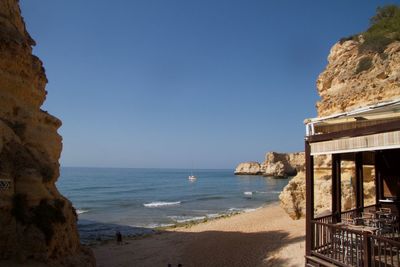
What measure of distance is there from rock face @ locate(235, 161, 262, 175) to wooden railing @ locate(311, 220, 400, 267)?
142008 millimetres

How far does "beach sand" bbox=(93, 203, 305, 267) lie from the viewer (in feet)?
51.0

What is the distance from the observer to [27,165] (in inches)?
418

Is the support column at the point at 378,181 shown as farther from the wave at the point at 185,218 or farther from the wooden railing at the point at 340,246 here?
the wave at the point at 185,218

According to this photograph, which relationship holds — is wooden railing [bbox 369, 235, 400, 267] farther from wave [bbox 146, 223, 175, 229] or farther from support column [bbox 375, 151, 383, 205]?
wave [bbox 146, 223, 175, 229]

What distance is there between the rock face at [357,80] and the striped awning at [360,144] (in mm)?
10191

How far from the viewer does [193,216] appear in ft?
128

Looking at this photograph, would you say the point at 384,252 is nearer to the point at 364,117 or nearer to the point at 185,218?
the point at 364,117

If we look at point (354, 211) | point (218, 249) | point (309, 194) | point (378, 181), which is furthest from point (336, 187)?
point (218, 249)

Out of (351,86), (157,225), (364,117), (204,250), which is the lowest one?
(157,225)

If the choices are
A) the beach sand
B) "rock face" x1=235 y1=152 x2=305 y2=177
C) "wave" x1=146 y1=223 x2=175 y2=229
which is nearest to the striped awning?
the beach sand

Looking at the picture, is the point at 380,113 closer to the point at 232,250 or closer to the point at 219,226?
the point at 232,250

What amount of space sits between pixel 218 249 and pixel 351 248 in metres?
11.8

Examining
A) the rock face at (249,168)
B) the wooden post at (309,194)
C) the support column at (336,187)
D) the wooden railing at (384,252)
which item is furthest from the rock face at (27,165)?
the rock face at (249,168)

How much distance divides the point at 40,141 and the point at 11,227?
3137mm
